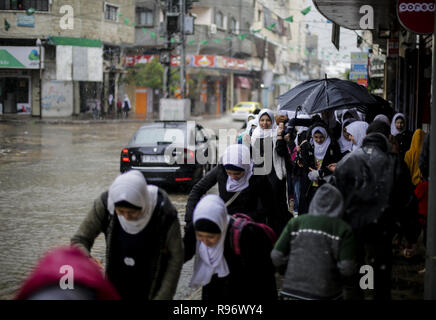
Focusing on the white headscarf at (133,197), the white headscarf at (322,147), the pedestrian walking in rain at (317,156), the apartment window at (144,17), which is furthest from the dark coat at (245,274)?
the apartment window at (144,17)

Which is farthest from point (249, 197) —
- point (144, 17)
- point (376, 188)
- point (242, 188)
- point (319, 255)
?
point (144, 17)

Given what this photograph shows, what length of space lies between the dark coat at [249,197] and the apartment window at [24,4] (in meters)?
36.5

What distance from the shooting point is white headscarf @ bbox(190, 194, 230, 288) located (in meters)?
3.68

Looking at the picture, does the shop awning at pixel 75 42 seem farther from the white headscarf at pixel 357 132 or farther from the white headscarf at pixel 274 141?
the white headscarf at pixel 357 132

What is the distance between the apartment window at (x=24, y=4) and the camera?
124 ft

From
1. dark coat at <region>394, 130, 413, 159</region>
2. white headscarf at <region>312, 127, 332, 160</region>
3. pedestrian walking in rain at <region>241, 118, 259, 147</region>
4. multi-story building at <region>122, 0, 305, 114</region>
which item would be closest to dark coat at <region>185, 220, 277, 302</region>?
white headscarf at <region>312, 127, 332, 160</region>

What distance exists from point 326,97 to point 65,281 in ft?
22.4

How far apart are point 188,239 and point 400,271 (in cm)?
326

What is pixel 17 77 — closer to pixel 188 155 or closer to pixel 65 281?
pixel 188 155

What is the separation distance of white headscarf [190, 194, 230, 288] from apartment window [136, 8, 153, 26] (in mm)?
51998

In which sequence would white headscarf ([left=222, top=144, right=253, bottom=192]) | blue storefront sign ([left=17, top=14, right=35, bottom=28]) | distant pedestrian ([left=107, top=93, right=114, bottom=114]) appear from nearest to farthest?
white headscarf ([left=222, top=144, right=253, bottom=192]) < blue storefront sign ([left=17, top=14, right=35, bottom=28]) < distant pedestrian ([left=107, top=93, right=114, bottom=114])

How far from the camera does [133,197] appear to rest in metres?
3.49

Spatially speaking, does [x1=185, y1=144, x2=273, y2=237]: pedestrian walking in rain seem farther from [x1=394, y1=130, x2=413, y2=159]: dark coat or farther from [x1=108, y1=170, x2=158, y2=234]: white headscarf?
[x1=394, y1=130, x2=413, y2=159]: dark coat

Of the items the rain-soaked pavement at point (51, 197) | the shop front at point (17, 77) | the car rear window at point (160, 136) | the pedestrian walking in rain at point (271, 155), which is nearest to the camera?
the rain-soaked pavement at point (51, 197)
